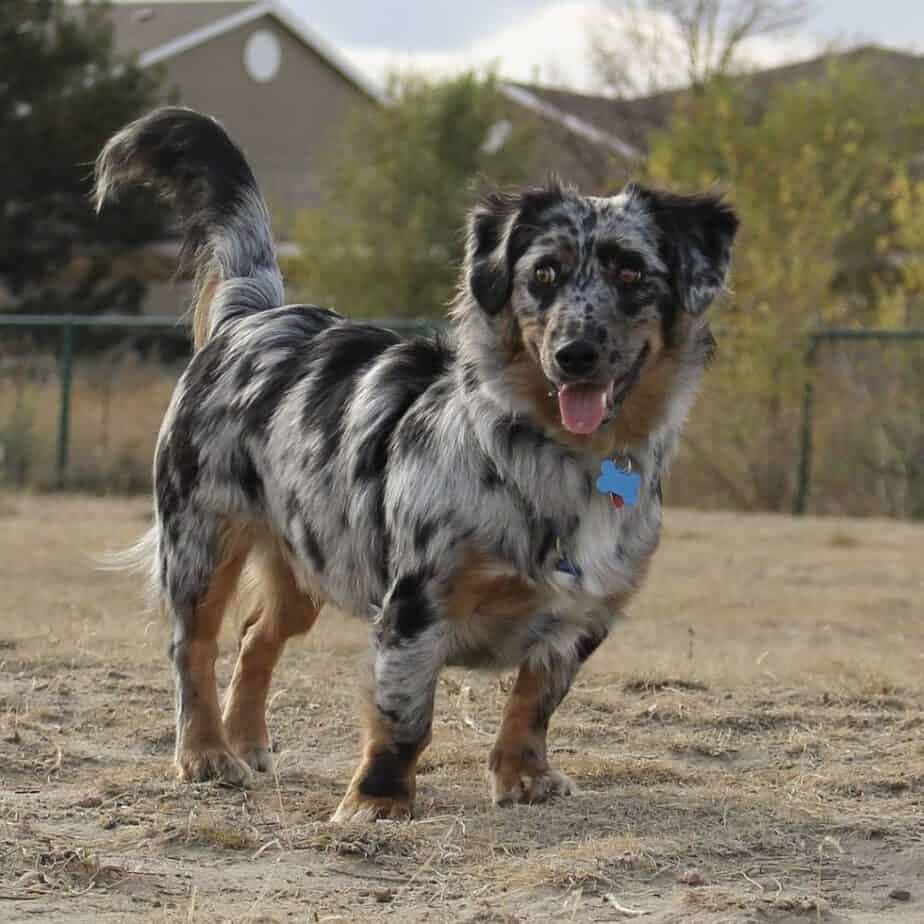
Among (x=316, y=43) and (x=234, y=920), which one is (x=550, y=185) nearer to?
(x=234, y=920)

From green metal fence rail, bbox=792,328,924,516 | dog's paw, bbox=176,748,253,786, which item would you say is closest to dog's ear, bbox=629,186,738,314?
Result: dog's paw, bbox=176,748,253,786

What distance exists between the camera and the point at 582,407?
5562mm

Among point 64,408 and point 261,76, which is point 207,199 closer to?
point 64,408

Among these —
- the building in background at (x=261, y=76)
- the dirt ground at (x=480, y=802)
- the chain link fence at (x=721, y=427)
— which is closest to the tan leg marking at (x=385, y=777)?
the dirt ground at (x=480, y=802)

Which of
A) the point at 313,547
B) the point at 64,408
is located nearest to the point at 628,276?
the point at 313,547

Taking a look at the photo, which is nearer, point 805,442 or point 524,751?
point 524,751

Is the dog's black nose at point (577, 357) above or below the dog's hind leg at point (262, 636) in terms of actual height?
above

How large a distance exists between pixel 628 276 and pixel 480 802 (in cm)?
172

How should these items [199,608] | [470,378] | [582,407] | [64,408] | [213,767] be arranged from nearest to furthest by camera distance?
1. [582,407]
2. [470,378]
3. [213,767]
4. [199,608]
5. [64,408]

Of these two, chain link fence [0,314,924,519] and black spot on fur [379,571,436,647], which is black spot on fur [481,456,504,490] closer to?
black spot on fur [379,571,436,647]

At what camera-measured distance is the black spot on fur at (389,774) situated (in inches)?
223

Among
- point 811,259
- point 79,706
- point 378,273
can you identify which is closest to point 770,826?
point 79,706

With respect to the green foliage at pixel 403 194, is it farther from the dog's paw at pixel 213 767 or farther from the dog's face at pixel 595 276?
the dog's face at pixel 595 276

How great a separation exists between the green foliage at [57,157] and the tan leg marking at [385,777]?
3033 centimetres
